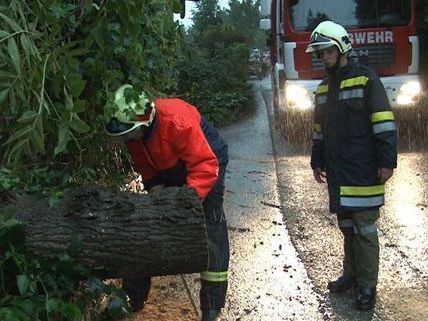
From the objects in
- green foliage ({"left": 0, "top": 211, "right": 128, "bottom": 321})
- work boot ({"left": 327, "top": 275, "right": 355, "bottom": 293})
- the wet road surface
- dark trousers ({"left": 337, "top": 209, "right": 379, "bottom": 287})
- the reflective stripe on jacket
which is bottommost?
the wet road surface

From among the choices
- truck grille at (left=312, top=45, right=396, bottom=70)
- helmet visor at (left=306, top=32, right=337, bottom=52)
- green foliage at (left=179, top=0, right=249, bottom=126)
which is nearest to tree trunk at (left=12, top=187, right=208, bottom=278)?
helmet visor at (left=306, top=32, right=337, bottom=52)

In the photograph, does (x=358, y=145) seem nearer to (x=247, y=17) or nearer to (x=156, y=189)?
(x=156, y=189)

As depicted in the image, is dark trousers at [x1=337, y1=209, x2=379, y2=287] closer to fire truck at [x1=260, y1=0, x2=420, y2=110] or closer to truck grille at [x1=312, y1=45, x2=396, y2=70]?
fire truck at [x1=260, y1=0, x2=420, y2=110]

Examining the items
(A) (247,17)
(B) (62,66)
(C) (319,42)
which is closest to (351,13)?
(C) (319,42)

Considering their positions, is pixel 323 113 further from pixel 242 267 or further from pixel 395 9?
pixel 395 9

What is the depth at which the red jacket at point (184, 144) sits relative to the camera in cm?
373

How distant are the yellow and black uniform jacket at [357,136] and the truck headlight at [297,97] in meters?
5.14

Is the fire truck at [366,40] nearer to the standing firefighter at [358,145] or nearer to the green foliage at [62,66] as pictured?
the standing firefighter at [358,145]

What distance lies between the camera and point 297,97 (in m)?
9.52

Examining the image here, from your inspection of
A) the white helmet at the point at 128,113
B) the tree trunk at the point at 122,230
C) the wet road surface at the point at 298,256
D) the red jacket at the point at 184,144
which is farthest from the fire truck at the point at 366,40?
the tree trunk at the point at 122,230

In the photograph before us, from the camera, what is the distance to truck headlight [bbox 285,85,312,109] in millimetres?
9461

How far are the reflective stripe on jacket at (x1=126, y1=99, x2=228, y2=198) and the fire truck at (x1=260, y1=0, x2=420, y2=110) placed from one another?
578cm

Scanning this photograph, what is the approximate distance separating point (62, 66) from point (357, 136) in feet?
6.22

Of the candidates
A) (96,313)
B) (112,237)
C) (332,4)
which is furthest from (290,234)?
(332,4)
